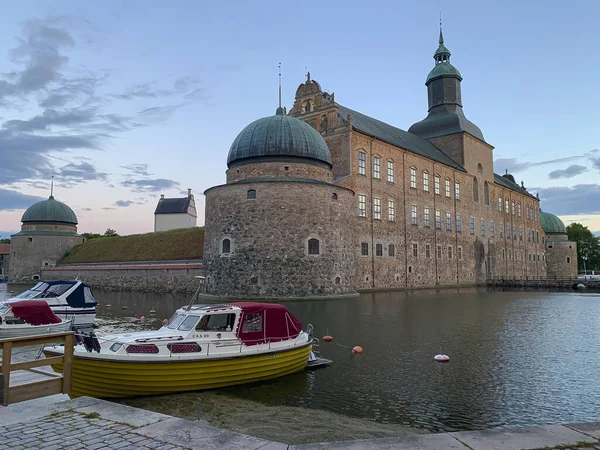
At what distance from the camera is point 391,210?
150 ft

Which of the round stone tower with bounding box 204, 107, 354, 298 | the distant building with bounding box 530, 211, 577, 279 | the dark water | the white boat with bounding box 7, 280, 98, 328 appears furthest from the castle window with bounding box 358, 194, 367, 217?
the distant building with bounding box 530, 211, 577, 279

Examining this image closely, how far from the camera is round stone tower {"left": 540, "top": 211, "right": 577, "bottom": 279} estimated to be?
8238cm

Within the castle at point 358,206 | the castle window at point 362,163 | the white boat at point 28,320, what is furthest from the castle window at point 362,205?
the white boat at point 28,320

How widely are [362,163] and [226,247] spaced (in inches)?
626

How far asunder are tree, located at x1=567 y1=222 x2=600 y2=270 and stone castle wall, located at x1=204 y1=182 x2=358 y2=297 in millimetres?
89769

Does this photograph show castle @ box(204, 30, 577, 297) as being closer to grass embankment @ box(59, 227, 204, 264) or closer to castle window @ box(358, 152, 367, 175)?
castle window @ box(358, 152, 367, 175)

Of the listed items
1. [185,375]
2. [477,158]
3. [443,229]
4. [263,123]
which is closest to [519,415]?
[185,375]

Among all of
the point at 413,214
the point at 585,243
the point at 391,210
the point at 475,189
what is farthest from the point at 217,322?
the point at 585,243

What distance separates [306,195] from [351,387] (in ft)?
78.8

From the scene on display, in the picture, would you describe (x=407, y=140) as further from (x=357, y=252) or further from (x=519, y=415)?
(x=519, y=415)

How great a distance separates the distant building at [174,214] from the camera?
261ft

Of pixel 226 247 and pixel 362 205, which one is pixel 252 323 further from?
pixel 362 205

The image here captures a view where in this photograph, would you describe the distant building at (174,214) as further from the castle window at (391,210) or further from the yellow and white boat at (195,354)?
the yellow and white boat at (195,354)

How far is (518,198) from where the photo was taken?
73250mm
